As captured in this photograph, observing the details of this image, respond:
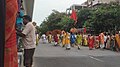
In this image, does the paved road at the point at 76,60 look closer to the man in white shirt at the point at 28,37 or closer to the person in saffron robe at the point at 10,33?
the man in white shirt at the point at 28,37

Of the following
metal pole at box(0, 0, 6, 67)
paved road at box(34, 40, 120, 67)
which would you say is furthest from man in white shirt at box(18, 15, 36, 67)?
metal pole at box(0, 0, 6, 67)

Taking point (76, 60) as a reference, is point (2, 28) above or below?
above

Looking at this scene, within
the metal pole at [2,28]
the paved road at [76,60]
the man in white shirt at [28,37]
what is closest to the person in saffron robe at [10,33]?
the metal pole at [2,28]

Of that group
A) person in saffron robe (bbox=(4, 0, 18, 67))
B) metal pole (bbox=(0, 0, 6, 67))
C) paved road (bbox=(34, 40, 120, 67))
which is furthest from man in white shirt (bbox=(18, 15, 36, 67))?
metal pole (bbox=(0, 0, 6, 67))

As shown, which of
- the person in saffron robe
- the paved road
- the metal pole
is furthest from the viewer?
the paved road

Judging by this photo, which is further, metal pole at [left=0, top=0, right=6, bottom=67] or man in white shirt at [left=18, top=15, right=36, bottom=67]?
man in white shirt at [left=18, top=15, right=36, bottom=67]

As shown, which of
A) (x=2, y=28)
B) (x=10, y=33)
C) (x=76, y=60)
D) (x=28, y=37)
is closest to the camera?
(x=2, y=28)

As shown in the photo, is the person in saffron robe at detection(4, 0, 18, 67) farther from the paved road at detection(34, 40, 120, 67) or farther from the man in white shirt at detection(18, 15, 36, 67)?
the paved road at detection(34, 40, 120, 67)

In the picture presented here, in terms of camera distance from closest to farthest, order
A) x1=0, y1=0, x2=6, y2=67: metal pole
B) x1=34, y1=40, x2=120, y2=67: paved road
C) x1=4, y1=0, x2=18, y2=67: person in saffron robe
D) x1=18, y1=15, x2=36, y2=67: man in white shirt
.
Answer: x1=0, y1=0, x2=6, y2=67: metal pole → x1=4, y1=0, x2=18, y2=67: person in saffron robe → x1=18, y1=15, x2=36, y2=67: man in white shirt → x1=34, y1=40, x2=120, y2=67: paved road

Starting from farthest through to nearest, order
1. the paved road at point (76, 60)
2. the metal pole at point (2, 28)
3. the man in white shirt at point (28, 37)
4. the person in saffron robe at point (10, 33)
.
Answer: the paved road at point (76, 60)
the man in white shirt at point (28, 37)
the person in saffron robe at point (10, 33)
the metal pole at point (2, 28)

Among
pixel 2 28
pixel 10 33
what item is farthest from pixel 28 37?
pixel 2 28

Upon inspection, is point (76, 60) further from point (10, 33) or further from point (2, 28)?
point (2, 28)

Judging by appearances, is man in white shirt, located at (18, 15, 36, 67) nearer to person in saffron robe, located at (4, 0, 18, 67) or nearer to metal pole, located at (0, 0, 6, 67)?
person in saffron robe, located at (4, 0, 18, 67)

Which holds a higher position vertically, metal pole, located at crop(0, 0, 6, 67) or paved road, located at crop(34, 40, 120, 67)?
metal pole, located at crop(0, 0, 6, 67)
